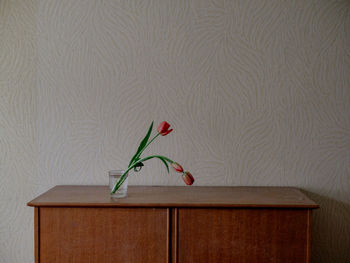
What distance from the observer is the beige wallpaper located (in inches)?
67.1

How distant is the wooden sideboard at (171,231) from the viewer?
1.34 m

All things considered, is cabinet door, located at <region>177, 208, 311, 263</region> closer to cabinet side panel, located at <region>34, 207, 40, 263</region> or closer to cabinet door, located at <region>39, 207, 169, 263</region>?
cabinet door, located at <region>39, 207, 169, 263</region>

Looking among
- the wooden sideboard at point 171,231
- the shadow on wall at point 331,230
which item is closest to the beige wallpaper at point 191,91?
the shadow on wall at point 331,230

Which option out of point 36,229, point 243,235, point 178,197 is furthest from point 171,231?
point 36,229

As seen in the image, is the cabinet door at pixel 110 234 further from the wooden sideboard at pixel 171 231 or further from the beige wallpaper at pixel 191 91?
the beige wallpaper at pixel 191 91

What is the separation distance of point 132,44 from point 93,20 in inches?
9.3

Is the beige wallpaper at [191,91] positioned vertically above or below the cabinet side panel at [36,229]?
above

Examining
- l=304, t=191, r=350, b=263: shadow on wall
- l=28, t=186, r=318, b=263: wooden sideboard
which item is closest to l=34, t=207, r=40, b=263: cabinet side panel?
l=28, t=186, r=318, b=263: wooden sideboard

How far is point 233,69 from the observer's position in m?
1.72

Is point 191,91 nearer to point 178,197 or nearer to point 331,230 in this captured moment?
point 178,197

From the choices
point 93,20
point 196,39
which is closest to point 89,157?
point 93,20

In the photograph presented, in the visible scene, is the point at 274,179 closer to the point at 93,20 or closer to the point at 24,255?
the point at 93,20

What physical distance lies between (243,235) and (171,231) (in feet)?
0.95

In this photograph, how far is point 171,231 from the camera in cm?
136
